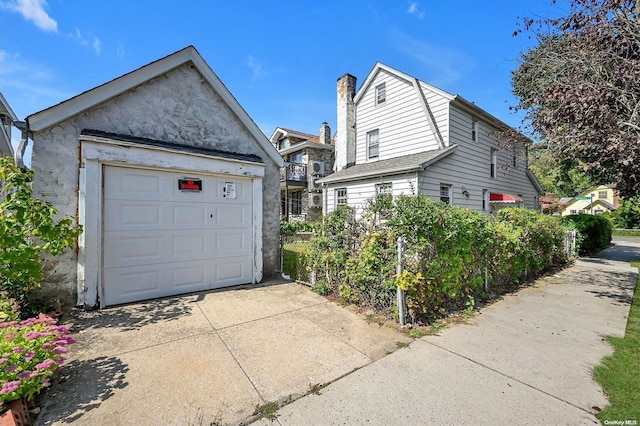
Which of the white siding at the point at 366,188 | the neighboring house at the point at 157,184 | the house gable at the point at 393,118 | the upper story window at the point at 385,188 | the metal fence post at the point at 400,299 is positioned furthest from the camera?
the house gable at the point at 393,118

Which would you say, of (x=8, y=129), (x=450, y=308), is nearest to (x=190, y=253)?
(x=450, y=308)

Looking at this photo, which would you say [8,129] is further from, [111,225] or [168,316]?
[168,316]

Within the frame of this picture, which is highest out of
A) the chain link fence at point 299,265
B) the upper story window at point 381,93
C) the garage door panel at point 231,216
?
the upper story window at point 381,93

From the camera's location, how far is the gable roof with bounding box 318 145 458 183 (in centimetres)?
981

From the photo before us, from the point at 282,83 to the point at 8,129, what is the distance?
387 inches

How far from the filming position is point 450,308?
15.7 feet

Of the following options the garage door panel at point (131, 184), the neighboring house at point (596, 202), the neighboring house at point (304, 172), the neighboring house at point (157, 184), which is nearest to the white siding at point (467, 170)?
the neighboring house at point (157, 184)

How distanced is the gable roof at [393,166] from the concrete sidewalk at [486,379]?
20.4ft

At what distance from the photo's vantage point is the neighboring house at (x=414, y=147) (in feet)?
35.0

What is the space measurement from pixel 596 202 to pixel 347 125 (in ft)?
161

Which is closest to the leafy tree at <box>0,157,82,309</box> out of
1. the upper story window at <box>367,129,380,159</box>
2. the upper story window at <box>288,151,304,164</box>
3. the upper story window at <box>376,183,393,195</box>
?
the upper story window at <box>376,183,393,195</box>

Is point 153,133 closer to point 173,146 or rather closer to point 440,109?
point 173,146

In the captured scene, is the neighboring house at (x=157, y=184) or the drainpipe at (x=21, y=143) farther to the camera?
the neighboring house at (x=157, y=184)

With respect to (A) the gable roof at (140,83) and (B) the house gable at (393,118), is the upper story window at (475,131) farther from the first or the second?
(A) the gable roof at (140,83)
